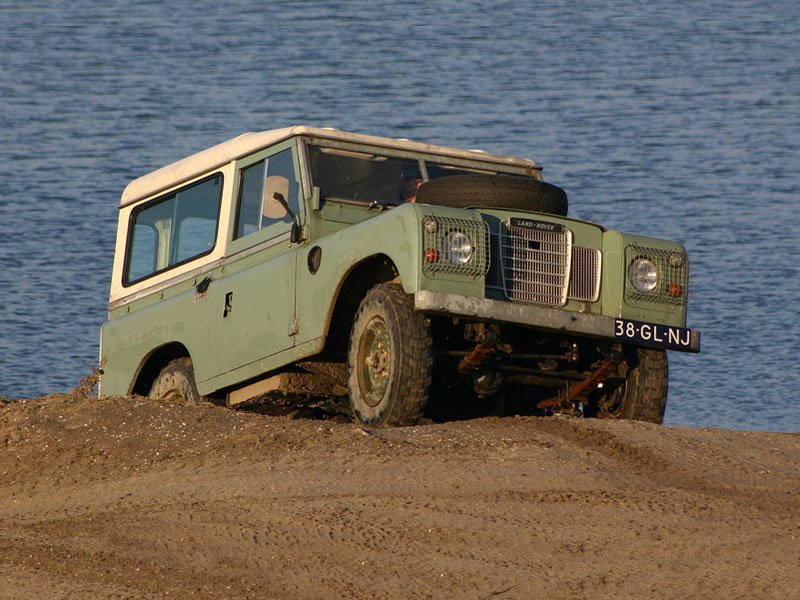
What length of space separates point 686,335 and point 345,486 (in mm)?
3155

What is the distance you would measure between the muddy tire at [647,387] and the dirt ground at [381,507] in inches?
14.8

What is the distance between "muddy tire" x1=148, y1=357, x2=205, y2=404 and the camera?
42.4 feet

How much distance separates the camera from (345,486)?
905 centimetres

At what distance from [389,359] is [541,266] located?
1150mm

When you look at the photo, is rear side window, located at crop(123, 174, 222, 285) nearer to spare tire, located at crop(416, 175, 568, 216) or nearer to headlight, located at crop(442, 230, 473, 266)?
spare tire, located at crop(416, 175, 568, 216)

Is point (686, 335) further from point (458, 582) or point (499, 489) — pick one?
point (458, 582)

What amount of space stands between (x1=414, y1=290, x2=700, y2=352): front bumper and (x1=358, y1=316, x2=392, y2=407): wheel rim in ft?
1.61

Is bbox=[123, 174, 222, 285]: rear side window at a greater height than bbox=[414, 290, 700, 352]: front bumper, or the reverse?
bbox=[123, 174, 222, 285]: rear side window

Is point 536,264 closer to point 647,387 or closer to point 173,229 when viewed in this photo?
point 647,387

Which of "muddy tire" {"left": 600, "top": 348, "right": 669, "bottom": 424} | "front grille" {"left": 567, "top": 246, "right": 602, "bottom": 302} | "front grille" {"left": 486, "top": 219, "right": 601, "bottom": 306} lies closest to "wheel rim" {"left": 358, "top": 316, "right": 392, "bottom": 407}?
"front grille" {"left": 486, "top": 219, "right": 601, "bottom": 306}

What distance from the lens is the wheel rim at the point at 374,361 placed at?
1077 centimetres

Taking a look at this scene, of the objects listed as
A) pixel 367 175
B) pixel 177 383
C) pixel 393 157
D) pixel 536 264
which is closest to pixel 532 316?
pixel 536 264

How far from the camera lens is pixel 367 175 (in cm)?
1214

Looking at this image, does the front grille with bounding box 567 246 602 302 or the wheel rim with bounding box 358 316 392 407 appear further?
the front grille with bounding box 567 246 602 302
